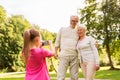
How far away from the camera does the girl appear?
17.9ft

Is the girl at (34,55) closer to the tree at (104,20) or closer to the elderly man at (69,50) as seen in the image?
the elderly man at (69,50)

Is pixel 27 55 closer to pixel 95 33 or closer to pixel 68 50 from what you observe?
pixel 68 50

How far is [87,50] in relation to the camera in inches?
336

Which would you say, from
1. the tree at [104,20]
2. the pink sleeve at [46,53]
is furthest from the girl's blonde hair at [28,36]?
→ the tree at [104,20]

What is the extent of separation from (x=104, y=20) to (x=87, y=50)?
25836 mm

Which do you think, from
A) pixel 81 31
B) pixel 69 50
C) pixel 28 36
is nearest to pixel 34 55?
pixel 28 36

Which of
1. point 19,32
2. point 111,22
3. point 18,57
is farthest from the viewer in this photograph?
point 19,32

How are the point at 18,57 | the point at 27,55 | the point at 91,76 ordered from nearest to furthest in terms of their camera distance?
the point at 27,55
the point at 91,76
the point at 18,57

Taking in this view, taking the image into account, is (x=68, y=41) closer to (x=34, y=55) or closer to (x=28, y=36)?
(x=34, y=55)

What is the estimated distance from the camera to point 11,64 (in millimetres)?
56344

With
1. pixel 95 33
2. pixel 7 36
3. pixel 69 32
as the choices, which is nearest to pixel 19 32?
pixel 7 36

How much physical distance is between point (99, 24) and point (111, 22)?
192cm

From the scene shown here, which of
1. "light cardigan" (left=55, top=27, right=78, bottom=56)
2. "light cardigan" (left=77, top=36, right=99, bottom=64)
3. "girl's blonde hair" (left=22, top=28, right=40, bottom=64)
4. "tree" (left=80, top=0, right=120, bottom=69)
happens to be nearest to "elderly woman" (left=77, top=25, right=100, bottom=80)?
"light cardigan" (left=77, top=36, right=99, bottom=64)

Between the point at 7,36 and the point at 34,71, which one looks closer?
the point at 34,71
